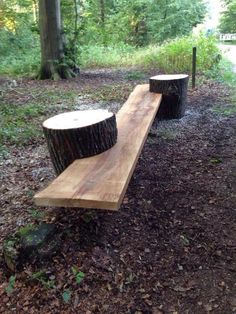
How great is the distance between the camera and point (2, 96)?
689cm

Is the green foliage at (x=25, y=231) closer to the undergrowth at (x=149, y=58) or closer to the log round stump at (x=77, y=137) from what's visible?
the log round stump at (x=77, y=137)

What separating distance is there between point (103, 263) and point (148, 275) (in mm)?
311

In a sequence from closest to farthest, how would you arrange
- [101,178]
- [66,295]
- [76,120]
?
1. [66,295]
2. [101,178]
3. [76,120]

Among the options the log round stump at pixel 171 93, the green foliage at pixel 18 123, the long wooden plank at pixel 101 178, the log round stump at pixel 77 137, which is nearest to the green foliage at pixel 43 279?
the long wooden plank at pixel 101 178

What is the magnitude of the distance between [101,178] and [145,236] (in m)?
0.63

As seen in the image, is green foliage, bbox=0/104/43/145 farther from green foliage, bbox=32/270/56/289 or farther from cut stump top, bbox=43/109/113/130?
green foliage, bbox=32/270/56/289

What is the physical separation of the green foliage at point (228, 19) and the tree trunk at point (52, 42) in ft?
53.1

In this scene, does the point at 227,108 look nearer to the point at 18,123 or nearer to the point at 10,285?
the point at 18,123

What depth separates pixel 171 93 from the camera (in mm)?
5289

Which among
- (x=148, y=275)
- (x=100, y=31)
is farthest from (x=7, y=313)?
(x=100, y=31)

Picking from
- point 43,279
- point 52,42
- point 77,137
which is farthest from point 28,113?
point 43,279

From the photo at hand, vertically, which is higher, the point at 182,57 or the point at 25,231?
the point at 182,57

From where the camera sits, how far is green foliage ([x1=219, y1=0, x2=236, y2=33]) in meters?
21.9

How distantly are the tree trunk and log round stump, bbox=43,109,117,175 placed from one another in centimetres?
617
